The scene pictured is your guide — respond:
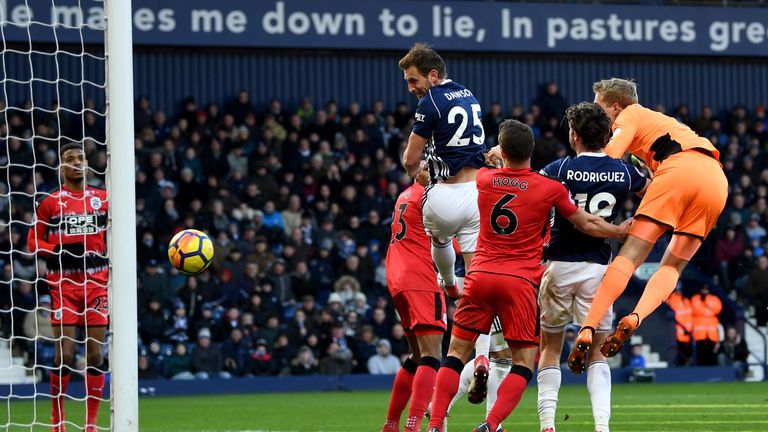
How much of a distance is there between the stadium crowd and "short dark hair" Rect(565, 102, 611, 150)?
37.0 feet

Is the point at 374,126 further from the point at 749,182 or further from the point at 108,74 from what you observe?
the point at 108,74

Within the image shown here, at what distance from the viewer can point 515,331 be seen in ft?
25.9

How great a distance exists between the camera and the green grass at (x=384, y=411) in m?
11.4

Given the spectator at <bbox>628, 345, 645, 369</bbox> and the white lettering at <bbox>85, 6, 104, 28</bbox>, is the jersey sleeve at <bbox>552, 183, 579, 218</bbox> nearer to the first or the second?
the white lettering at <bbox>85, 6, 104, 28</bbox>

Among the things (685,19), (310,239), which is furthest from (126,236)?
(685,19)

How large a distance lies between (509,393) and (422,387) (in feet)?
2.24

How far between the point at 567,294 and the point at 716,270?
15212mm

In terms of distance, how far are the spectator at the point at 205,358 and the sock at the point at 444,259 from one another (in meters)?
10.1

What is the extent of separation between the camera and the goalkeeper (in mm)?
10148

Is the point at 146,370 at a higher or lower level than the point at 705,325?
lower

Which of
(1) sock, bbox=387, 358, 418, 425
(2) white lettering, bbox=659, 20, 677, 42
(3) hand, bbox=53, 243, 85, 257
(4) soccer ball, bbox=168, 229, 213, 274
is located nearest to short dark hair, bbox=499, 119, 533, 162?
(1) sock, bbox=387, 358, 418, 425

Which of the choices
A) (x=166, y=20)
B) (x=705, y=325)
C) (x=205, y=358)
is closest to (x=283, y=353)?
(x=205, y=358)

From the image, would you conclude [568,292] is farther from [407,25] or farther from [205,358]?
[407,25]

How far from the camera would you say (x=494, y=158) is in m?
9.15
